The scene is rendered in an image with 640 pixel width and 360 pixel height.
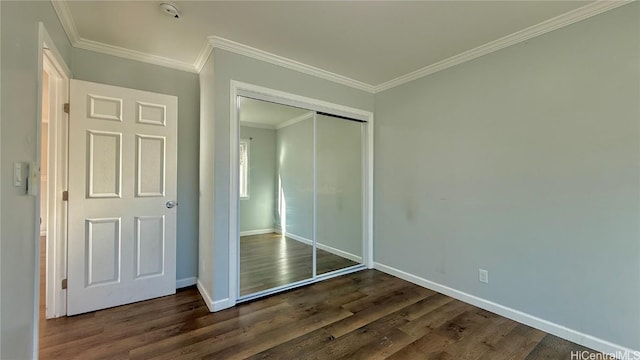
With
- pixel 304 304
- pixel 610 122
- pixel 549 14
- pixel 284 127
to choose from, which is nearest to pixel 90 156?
pixel 284 127

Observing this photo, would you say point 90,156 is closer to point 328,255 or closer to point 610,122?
point 328,255

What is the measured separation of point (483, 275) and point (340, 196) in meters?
2.00

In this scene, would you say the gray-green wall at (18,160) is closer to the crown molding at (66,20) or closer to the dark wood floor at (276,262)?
the crown molding at (66,20)

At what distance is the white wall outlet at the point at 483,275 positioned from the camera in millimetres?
2605

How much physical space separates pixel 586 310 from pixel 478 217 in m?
0.98

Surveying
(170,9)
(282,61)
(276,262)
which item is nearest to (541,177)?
(282,61)

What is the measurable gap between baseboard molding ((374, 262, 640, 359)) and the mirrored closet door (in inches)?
43.7

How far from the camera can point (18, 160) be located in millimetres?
1413

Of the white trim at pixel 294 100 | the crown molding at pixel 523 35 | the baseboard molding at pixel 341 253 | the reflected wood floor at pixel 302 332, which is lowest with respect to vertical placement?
the reflected wood floor at pixel 302 332

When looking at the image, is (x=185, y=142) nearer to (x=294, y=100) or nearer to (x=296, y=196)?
(x=294, y=100)

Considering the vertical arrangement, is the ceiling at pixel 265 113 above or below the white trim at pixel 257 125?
above

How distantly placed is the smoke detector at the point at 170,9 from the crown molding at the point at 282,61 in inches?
14.5

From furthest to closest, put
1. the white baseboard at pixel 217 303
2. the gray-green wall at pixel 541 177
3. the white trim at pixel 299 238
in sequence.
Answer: the white trim at pixel 299 238, the white baseboard at pixel 217 303, the gray-green wall at pixel 541 177

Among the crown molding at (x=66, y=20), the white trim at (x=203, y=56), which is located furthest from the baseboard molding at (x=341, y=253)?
the crown molding at (x=66, y=20)
